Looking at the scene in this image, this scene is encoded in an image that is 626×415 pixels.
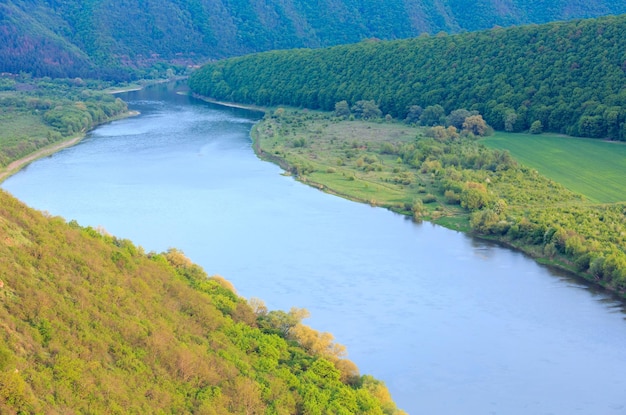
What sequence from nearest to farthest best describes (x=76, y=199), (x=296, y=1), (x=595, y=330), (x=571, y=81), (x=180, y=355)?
(x=180, y=355) → (x=595, y=330) → (x=76, y=199) → (x=571, y=81) → (x=296, y=1)

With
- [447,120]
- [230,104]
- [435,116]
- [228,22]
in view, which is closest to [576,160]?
[447,120]

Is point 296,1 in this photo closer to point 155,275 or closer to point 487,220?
point 487,220

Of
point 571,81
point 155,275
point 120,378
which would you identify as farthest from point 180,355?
point 571,81

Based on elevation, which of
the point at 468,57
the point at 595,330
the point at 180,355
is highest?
the point at 468,57

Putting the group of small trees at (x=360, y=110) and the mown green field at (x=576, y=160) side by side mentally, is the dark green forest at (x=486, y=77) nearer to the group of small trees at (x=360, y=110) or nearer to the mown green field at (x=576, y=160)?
the group of small trees at (x=360, y=110)

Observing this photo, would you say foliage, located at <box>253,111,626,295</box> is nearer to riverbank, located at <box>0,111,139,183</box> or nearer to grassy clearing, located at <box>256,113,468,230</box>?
grassy clearing, located at <box>256,113,468,230</box>

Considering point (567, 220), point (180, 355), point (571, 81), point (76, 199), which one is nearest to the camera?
point (180, 355)
